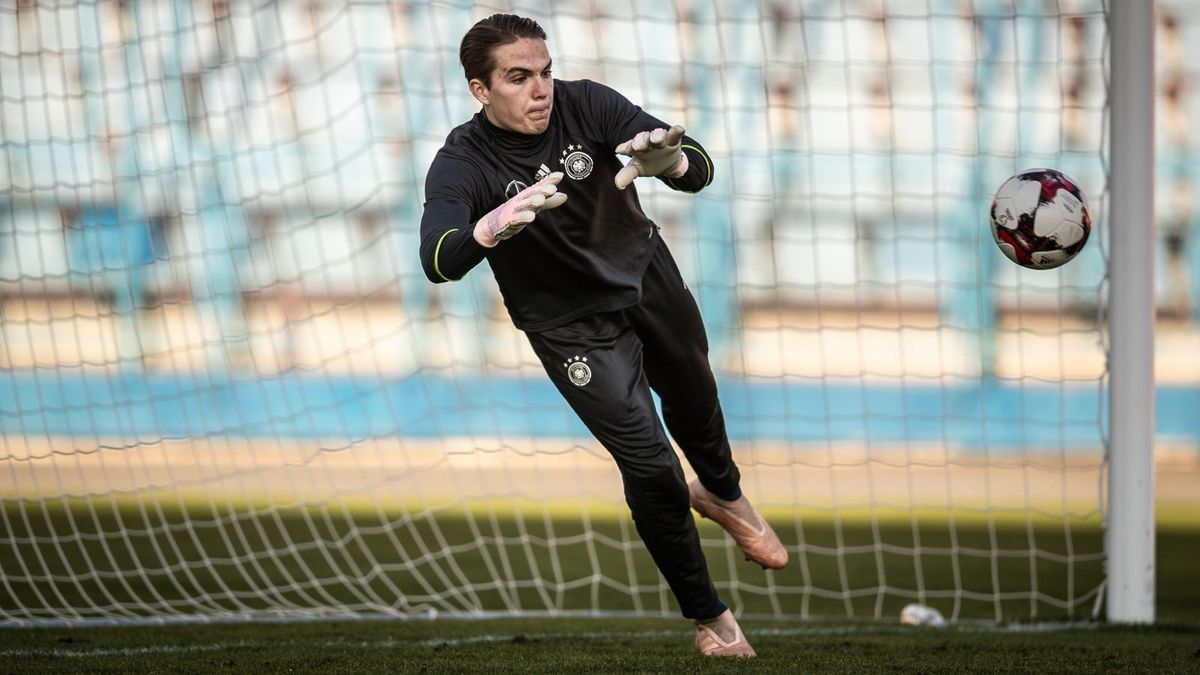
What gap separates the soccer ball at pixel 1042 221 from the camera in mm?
4219

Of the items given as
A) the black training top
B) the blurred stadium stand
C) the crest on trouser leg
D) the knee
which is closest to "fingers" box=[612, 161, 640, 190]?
the black training top

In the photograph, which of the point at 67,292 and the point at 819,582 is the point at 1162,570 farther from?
the point at 67,292

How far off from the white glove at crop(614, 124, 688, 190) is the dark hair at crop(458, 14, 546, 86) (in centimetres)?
44

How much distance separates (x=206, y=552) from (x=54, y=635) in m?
2.65

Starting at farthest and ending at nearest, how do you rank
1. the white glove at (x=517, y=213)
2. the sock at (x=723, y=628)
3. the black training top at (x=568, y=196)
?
the sock at (x=723, y=628) → the black training top at (x=568, y=196) → the white glove at (x=517, y=213)

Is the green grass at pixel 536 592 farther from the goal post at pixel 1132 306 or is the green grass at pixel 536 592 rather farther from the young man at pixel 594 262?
the young man at pixel 594 262

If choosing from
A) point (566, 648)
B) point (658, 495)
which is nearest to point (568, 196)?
point (658, 495)

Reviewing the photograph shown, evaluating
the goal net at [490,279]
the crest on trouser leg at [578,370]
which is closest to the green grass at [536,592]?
the goal net at [490,279]

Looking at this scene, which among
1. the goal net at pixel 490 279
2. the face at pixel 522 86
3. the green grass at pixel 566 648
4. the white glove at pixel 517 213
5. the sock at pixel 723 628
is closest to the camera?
the white glove at pixel 517 213

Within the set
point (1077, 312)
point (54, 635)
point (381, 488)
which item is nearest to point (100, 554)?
point (54, 635)

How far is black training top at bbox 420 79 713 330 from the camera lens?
3.96m

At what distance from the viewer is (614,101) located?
13.4 ft

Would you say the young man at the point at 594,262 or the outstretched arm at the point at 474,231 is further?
the young man at the point at 594,262

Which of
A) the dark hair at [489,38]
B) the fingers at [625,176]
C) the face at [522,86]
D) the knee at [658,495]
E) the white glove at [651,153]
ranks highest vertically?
the dark hair at [489,38]
